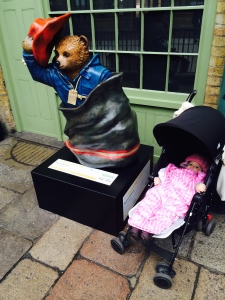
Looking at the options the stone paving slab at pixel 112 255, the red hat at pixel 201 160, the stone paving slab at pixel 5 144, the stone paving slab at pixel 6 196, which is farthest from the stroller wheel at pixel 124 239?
the stone paving slab at pixel 5 144

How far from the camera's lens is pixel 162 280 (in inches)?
79.0

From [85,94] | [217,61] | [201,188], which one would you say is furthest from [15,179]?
[217,61]

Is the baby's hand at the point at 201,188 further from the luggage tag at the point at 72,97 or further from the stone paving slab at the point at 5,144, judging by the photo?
the stone paving slab at the point at 5,144

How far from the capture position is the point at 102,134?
246 centimetres

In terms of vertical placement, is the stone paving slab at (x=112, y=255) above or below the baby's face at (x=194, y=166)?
below

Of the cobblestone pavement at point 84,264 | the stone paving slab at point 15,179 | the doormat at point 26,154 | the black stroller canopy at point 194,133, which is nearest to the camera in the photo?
the black stroller canopy at point 194,133

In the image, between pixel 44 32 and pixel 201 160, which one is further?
pixel 201 160

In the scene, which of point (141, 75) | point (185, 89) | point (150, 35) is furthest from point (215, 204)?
point (150, 35)

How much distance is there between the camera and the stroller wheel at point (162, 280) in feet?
6.51

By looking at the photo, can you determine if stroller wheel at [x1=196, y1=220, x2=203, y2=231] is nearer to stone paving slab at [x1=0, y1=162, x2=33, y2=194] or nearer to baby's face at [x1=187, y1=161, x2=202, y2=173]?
baby's face at [x1=187, y1=161, x2=202, y2=173]

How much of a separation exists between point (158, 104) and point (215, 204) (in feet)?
4.71

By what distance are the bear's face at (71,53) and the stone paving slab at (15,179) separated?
178 centimetres

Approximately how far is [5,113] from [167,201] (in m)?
3.67

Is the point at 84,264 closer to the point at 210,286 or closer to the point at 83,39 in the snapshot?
the point at 210,286
